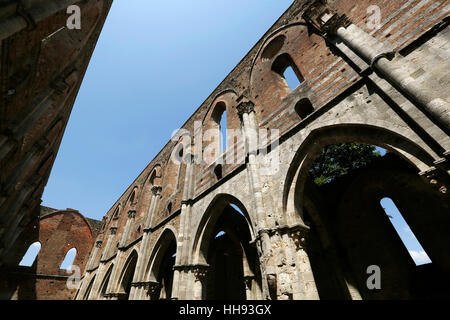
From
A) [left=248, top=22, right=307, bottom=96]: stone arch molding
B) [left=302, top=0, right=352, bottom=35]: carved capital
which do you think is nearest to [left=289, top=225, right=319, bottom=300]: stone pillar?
[left=302, top=0, right=352, bottom=35]: carved capital

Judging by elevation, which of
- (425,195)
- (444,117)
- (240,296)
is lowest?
(240,296)

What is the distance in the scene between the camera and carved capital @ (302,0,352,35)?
228 inches

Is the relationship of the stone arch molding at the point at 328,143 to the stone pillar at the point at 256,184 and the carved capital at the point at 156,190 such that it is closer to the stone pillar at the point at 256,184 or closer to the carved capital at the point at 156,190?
the stone pillar at the point at 256,184

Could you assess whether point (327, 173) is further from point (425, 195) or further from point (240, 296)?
point (240, 296)

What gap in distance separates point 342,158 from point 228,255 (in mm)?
9318

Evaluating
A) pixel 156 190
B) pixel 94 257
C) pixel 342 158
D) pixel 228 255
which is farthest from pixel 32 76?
pixel 94 257

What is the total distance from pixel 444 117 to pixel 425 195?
19.0ft

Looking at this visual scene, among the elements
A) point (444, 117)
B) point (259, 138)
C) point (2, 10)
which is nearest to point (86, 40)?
point (2, 10)

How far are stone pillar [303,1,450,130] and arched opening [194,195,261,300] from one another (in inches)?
195

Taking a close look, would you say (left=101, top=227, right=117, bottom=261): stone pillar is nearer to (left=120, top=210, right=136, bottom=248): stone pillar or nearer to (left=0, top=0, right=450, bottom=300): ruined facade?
(left=120, top=210, right=136, bottom=248): stone pillar

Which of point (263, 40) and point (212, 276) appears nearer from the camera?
point (263, 40)

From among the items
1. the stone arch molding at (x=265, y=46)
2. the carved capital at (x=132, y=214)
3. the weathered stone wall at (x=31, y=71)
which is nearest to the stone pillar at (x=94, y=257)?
the carved capital at (x=132, y=214)

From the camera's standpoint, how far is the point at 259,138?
7270 mm

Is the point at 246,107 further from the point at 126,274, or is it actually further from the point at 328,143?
the point at 126,274
